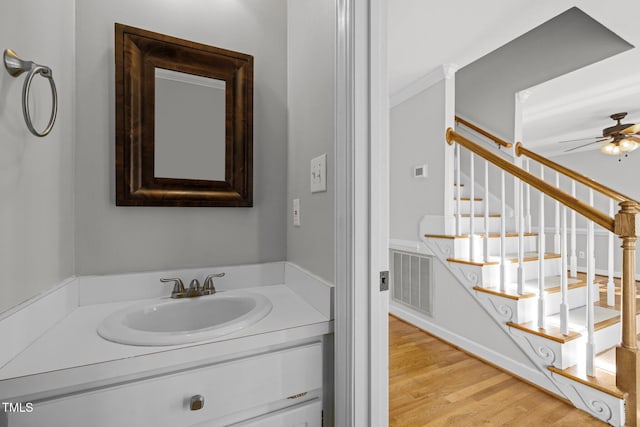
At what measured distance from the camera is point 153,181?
3.75 feet

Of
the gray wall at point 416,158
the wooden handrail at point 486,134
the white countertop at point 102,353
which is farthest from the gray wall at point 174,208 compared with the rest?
the wooden handrail at point 486,134

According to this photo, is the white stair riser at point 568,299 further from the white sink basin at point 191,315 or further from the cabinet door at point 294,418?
the white sink basin at point 191,315

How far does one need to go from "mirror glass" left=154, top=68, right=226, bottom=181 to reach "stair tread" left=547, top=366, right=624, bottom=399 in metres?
2.25

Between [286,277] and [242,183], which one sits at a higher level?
[242,183]

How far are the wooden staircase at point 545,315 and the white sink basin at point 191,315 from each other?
1.84 metres

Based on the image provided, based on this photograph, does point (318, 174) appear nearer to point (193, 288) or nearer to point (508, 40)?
point (193, 288)

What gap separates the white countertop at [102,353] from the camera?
617mm

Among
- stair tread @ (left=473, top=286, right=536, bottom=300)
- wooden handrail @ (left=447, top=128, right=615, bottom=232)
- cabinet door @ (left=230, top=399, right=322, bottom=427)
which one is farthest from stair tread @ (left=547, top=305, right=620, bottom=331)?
cabinet door @ (left=230, top=399, right=322, bottom=427)

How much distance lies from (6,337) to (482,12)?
2734 mm

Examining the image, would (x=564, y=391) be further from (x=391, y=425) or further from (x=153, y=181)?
(x=153, y=181)

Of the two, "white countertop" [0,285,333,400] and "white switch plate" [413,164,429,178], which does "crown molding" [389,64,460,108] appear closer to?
"white switch plate" [413,164,429,178]

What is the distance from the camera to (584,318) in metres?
2.01

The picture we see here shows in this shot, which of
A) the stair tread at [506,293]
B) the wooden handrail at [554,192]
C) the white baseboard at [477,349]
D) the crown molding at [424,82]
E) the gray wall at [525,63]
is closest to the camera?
the wooden handrail at [554,192]

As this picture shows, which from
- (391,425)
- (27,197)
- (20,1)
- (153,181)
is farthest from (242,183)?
(391,425)
